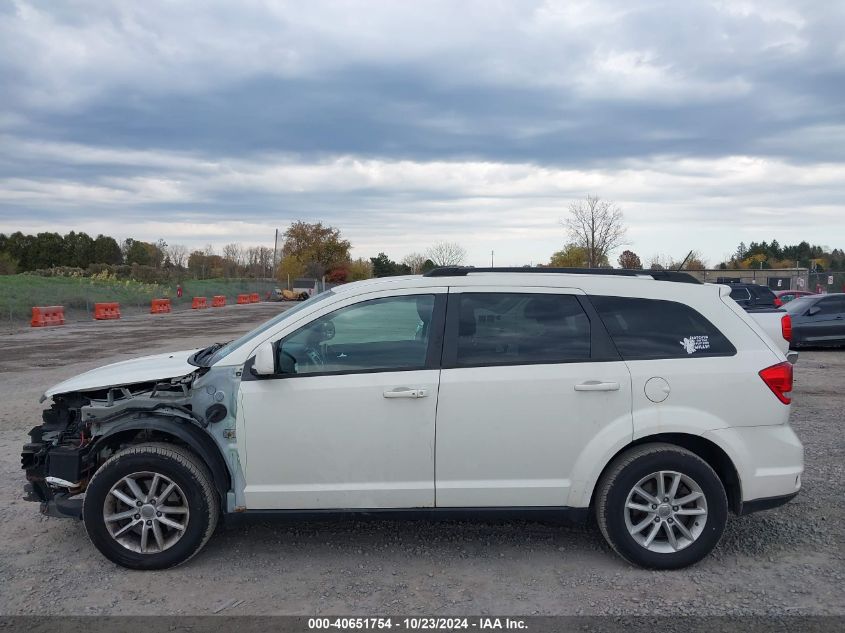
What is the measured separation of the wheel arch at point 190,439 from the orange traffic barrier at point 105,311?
100 ft

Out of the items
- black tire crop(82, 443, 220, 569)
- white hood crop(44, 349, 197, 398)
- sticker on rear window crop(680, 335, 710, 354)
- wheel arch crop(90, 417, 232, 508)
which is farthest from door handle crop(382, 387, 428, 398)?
sticker on rear window crop(680, 335, 710, 354)

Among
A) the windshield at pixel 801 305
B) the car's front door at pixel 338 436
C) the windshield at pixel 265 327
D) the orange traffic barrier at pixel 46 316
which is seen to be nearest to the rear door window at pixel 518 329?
the car's front door at pixel 338 436

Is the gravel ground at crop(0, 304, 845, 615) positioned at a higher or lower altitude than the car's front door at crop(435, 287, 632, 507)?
lower

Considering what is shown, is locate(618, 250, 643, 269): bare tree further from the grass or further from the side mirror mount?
the side mirror mount

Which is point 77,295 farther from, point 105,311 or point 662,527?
point 662,527

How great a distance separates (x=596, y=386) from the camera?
4305 mm

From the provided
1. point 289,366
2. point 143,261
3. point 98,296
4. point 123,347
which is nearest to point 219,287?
point 98,296

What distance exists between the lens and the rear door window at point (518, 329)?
4.42m

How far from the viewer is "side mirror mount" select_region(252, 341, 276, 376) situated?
4219 mm

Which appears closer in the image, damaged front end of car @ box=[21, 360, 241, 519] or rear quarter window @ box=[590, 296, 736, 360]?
damaged front end of car @ box=[21, 360, 241, 519]

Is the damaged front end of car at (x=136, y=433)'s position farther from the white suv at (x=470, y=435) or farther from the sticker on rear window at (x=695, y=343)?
the sticker on rear window at (x=695, y=343)

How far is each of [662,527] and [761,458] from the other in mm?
751

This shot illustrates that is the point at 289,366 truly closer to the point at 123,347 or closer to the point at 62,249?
the point at 123,347

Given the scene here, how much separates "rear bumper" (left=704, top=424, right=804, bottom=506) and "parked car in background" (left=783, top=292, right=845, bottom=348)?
46.0ft
